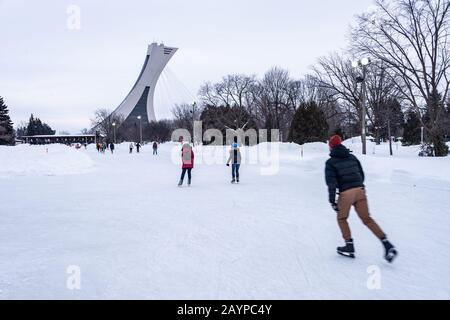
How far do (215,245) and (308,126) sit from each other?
3691 cm

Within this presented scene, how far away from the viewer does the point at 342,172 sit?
4145mm

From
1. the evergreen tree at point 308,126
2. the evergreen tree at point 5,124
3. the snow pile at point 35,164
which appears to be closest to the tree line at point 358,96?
the evergreen tree at point 308,126

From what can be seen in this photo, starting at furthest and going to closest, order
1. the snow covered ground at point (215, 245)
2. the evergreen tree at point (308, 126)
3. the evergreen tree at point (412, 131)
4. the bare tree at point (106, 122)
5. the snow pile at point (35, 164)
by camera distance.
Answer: the bare tree at point (106, 122)
the evergreen tree at point (412, 131)
the evergreen tree at point (308, 126)
the snow pile at point (35, 164)
the snow covered ground at point (215, 245)

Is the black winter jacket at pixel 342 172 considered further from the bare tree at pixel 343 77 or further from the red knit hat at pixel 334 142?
the bare tree at pixel 343 77

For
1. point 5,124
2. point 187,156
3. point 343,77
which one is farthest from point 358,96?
point 5,124

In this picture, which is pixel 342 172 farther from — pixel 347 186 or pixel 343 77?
pixel 343 77

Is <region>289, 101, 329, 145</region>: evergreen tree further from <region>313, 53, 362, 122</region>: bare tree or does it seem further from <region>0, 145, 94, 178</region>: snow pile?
<region>0, 145, 94, 178</region>: snow pile

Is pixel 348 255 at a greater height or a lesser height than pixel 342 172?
lesser

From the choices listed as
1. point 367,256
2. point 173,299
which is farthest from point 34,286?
point 367,256

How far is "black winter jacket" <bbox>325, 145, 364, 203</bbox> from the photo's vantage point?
13.5ft

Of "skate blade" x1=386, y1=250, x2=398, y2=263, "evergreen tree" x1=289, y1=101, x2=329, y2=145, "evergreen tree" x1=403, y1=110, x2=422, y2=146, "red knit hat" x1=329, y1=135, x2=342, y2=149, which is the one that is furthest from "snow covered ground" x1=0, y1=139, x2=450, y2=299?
"evergreen tree" x1=403, y1=110, x2=422, y2=146

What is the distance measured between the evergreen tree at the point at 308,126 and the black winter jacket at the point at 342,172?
36.5 meters

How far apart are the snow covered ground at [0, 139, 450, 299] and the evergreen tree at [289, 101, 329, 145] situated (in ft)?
99.1

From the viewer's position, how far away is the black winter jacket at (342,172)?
413 centimetres
